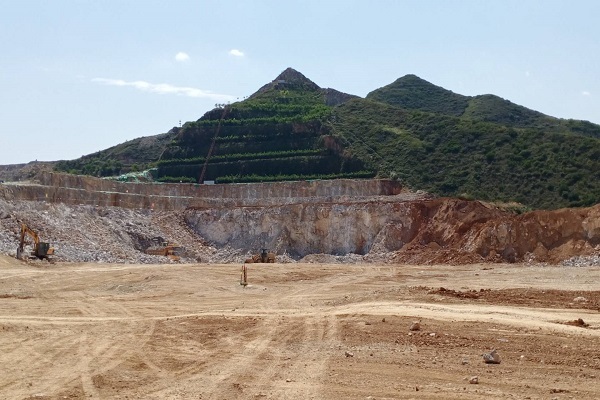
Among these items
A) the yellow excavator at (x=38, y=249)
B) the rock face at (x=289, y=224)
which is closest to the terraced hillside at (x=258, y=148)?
the rock face at (x=289, y=224)

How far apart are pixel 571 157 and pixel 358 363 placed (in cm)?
5162

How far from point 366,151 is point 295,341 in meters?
60.4

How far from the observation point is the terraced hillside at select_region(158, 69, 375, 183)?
75062 millimetres

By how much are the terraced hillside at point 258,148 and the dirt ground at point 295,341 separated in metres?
45.8

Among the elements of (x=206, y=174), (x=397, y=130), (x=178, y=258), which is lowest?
(x=178, y=258)

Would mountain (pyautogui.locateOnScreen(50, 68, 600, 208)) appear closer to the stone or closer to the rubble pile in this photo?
the rubble pile

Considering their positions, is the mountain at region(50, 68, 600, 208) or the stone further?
the mountain at region(50, 68, 600, 208)

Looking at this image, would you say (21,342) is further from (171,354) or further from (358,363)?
(358,363)

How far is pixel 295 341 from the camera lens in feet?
51.0

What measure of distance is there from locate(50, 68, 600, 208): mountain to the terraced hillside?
11 cm

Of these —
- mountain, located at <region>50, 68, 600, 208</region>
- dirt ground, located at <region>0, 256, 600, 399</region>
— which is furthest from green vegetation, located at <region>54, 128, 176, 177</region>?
dirt ground, located at <region>0, 256, 600, 399</region>

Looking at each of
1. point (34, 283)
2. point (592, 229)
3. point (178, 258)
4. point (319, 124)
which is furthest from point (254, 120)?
point (34, 283)

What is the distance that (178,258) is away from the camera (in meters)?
45.6

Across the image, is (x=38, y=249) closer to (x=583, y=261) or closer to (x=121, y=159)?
(x=583, y=261)
